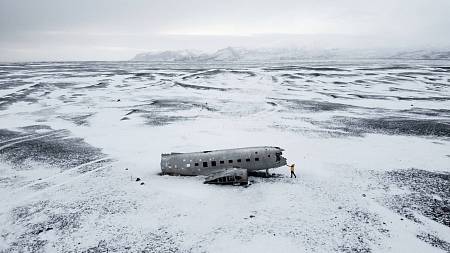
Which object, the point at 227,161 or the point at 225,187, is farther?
the point at 227,161

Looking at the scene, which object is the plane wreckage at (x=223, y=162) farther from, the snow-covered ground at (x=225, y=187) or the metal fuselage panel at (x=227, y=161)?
the snow-covered ground at (x=225, y=187)

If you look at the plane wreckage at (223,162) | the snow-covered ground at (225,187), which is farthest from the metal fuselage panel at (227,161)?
the snow-covered ground at (225,187)

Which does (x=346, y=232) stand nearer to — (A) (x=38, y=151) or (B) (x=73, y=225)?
(B) (x=73, y=225)

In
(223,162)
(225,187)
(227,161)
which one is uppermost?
(227,161)

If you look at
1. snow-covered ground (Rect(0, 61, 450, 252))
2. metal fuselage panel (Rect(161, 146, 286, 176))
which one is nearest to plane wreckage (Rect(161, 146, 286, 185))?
metal fuselage panel (Rect(161, 146, 286, 176))

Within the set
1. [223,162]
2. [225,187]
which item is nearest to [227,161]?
[223,162]

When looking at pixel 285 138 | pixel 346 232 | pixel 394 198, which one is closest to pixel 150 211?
pixel 346 232

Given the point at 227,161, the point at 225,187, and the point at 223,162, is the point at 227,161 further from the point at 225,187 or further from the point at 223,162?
the point at 225,187
